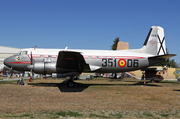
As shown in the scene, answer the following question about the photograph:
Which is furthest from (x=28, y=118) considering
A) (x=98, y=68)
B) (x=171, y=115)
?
(x=98, y=68)

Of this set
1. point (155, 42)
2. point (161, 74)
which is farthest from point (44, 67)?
point (161, 74)

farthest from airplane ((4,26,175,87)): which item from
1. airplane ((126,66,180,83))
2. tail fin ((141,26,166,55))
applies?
airplane ((126,66,180,83))

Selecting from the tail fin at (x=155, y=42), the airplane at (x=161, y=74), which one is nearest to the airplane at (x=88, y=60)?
the tail fin at (x=155, y=42)

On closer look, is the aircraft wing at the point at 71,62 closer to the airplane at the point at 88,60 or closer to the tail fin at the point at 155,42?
the airplane at the point at 88,60

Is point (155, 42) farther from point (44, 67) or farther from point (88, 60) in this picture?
point (44, 67)

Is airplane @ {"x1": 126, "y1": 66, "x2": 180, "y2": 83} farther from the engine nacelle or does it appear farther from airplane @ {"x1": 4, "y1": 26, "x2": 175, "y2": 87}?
the engine nacelle

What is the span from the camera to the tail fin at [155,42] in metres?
19.4

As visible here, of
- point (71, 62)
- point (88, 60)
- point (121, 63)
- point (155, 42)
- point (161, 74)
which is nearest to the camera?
point (71, 62)

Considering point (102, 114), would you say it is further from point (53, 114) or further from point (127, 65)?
point (127, 65)

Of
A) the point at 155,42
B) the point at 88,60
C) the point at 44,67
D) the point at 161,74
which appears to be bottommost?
the point at 161,74

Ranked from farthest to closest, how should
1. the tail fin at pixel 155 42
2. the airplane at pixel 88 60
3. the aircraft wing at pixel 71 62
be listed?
the tail fin at pixel 155 42 < the airplane at pixel 88 60 < the aircraft wing at pixel 71 62

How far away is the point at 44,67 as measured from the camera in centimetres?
1575

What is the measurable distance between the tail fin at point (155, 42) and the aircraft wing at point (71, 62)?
8019 mm

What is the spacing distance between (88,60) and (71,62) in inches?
93.6
